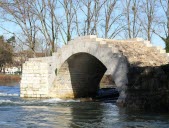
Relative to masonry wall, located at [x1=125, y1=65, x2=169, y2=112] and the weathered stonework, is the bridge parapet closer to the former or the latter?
the weathered stonework

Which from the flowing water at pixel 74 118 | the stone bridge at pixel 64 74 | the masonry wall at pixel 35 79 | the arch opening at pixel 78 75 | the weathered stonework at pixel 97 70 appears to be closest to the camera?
the flowing water at pixel 74 118

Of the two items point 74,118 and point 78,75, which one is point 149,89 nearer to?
point 74,118

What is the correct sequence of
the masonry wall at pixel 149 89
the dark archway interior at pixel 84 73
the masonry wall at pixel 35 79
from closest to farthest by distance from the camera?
the masonry wall at pixel 149 89 → the dark archway interior at pixel 84 73 → the masonry wall at pixel 35 79

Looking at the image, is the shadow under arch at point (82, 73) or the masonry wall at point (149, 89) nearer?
the masonry wall at point (149, 89)

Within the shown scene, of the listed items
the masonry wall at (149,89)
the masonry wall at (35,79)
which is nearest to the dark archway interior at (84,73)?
the masonry wall at (35,79)

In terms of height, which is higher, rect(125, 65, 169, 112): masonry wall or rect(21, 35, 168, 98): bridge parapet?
rect(21, 35, 168, 98): bridge parapet

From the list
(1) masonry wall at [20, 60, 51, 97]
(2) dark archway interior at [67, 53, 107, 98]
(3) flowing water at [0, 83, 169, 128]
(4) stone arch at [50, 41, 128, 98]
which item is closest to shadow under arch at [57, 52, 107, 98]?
(2) dark archway interior at [67, 53, 107, 98]

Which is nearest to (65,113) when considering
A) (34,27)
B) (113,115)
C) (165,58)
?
(113,115)

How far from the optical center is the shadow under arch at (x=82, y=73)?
2575 cm

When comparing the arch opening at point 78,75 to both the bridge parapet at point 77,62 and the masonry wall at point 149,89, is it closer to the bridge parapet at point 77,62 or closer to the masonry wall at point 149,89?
the bridge parapet at point 77,62

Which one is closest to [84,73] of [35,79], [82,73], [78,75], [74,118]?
[82,73]

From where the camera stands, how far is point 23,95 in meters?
27.3

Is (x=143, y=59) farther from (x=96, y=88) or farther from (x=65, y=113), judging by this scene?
(x=96, y=88)

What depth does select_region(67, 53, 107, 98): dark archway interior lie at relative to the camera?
25750 millimetres
